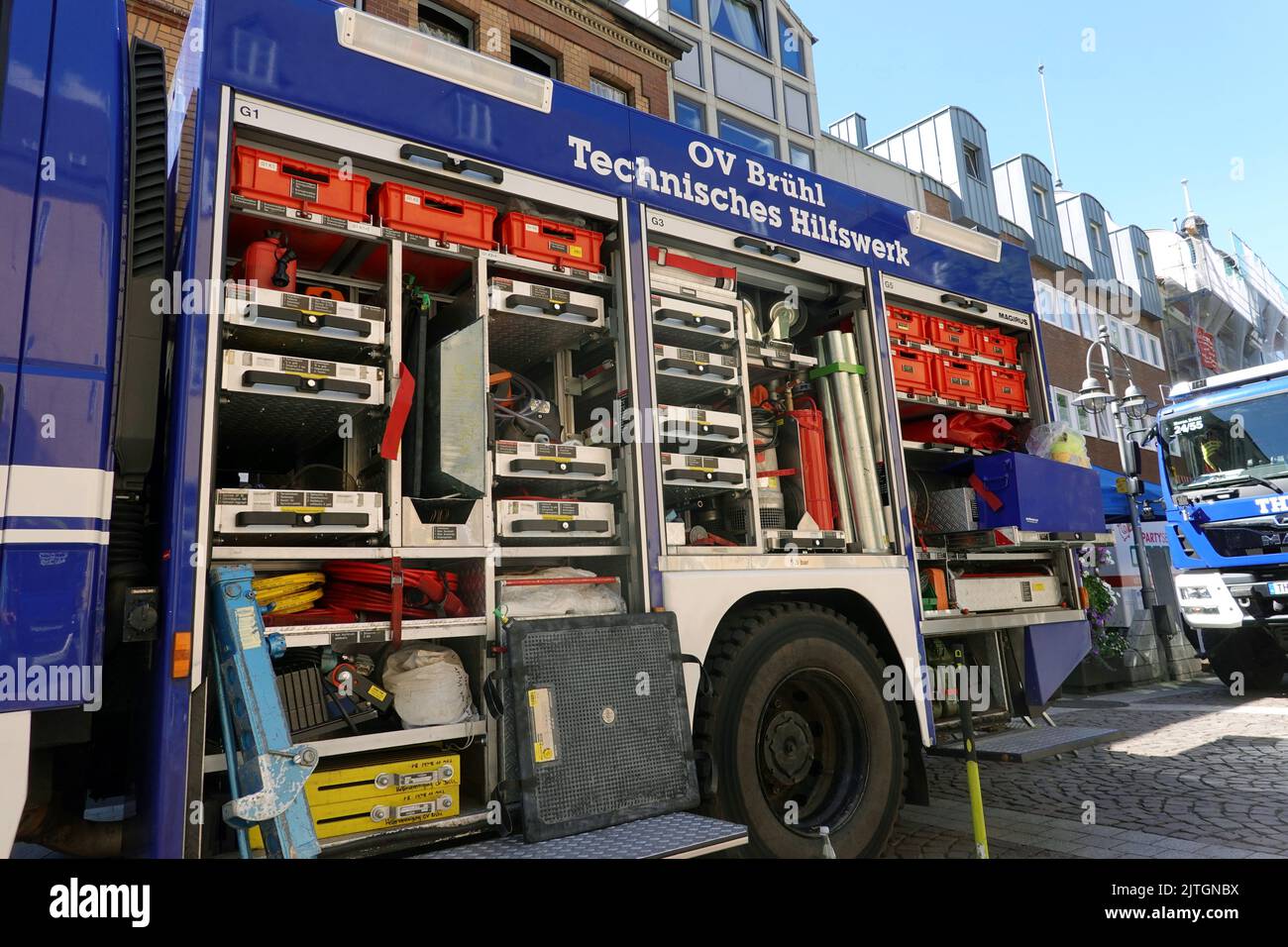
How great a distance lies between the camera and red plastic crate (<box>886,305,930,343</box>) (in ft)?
17.9

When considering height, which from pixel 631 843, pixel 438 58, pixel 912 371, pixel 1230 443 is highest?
pixel 438 58

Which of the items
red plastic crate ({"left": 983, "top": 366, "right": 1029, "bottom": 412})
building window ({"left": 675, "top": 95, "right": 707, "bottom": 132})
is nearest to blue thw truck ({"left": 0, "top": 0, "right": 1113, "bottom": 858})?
red plastic crate ({"left": 983, "top": 366, "right": 1029, "bottom": 412})

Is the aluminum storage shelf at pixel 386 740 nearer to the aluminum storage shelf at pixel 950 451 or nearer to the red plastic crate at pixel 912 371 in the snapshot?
the red plastic crate at pixel 912 371

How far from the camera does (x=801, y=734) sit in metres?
4.25

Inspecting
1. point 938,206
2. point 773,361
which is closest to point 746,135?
point 938,206

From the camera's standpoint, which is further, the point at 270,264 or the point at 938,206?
the point at 938,206

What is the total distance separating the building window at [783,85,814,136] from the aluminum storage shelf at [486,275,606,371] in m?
15.4

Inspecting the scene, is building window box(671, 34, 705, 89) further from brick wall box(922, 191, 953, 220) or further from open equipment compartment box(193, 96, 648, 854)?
open equipment compartment box(193, 96, 648, 854)

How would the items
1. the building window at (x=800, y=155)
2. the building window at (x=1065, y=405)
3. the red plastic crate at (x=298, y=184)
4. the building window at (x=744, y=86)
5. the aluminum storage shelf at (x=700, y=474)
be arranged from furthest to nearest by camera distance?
the building window at (x=1065, y=405) < the building window at (x=800, y=155) < the building window at (x=744, y=86) < the aluminum storage shelf at (x=700, y=474) < the red plastic crate at (x=298, y=184)

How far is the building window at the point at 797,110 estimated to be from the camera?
17.9 metres

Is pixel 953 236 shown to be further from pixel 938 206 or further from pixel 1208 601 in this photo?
pixel 938 206

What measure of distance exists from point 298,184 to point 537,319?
113 centimetres

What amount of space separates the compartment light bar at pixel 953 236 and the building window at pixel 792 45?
14.2m

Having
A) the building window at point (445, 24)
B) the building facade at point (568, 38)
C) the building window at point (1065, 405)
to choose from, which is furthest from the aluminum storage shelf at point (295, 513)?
the building window at point (1065, 405)
